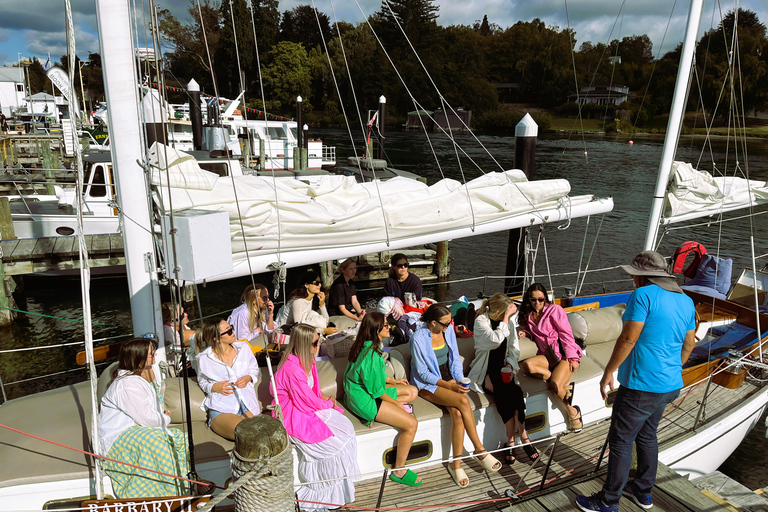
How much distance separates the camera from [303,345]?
13.2ft

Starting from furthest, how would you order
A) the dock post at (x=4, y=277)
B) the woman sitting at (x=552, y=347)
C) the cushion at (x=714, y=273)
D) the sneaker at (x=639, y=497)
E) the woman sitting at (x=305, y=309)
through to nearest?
the dock post at (x=4, y=277) < the cushion at (x=714, y=273) < the woman sitting at (x=305, y=309) < the woman sitting at (x=552, y=347) < the sneaker at (x=639, y=497)

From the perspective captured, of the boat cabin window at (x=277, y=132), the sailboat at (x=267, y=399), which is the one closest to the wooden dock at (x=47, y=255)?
the sailboat at (x=267, y=399)

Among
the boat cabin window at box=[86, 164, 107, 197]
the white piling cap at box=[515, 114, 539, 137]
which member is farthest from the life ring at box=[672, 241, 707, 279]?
the boat cabin window at box=[86, 164, 107, 197]

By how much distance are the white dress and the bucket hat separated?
93.7 inches

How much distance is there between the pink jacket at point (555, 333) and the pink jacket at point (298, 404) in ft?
7.45

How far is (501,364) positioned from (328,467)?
1.78 metres

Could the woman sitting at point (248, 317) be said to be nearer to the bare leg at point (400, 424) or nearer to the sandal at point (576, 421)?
the bare leg at point (400, 424)

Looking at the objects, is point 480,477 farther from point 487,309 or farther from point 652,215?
point 652,215

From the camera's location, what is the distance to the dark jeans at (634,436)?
11.5ft

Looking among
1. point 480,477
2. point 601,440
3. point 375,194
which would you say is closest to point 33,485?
point 480,477

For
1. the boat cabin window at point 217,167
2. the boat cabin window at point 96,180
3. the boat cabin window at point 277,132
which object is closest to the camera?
the boat cabin window at point 96,180

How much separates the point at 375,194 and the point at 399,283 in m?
1.44

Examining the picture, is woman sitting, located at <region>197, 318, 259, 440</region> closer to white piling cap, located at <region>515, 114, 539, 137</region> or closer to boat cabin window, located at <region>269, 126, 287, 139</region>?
white piling cap, located at <region>515, 114, 539, 137</region>

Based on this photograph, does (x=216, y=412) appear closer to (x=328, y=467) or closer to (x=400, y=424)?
(x=328, y=467)
